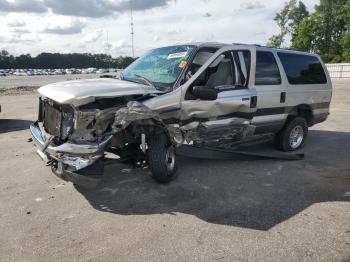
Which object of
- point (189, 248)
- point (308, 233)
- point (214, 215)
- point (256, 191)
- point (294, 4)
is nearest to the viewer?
point (189, 248)

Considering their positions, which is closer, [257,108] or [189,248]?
[189,248]

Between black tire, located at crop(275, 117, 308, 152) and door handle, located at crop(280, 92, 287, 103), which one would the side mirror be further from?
black tire, located at crop(275, 117, 308, 152)

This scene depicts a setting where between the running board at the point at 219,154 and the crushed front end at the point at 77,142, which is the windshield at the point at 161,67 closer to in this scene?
the running board at the point at 219,154

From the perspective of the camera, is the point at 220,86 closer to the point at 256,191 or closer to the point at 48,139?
the point at 256,191

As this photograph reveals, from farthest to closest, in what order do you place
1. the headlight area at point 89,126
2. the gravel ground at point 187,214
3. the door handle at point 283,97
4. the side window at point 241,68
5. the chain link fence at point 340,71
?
the chain link fence at point 340,71 < the door handle at point 283,97 < the side window at point 241,68 < the headlight area at point 89,126 < the gravel ground at point 187,214

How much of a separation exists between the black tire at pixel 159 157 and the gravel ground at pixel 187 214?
0.19 meters

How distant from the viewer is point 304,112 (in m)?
8.07

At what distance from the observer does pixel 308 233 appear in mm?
4180

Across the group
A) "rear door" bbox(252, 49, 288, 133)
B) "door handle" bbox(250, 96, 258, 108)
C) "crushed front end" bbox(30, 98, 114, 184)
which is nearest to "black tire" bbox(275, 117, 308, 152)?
"rear door" bbox(252, 49, 288, 133)

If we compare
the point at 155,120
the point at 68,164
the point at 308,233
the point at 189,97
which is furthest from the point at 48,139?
the point at 308,233

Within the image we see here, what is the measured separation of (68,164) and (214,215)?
1.87 m

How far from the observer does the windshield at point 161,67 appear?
5.87m

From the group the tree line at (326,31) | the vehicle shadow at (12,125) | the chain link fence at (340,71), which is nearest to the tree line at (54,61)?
the tree line at (326,31)

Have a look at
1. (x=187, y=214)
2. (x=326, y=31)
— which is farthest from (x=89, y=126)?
(x=326, y=31)
